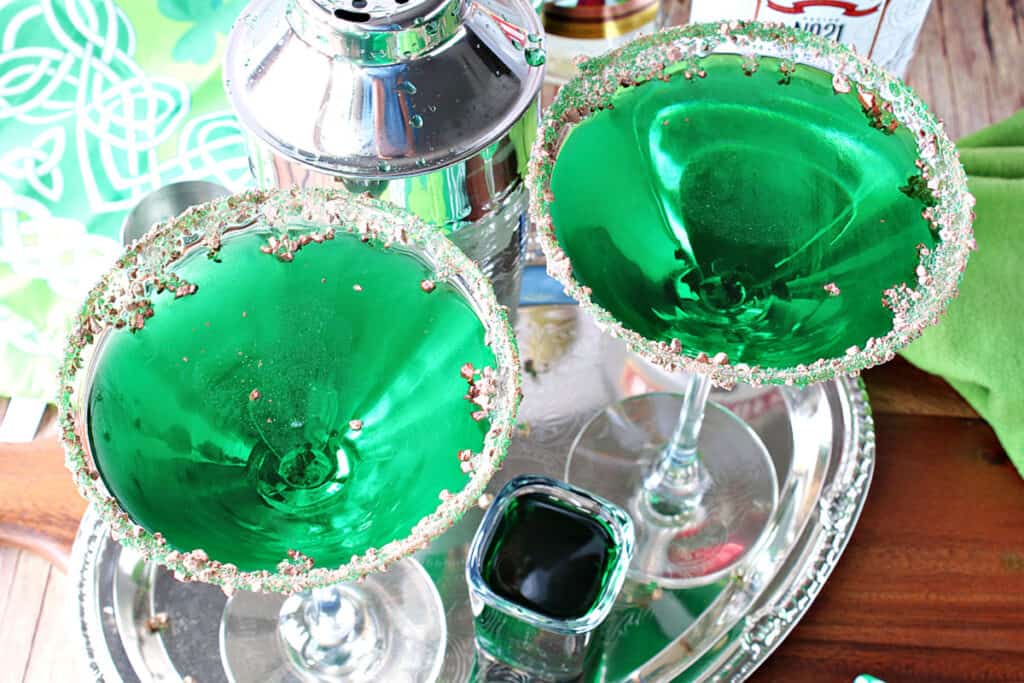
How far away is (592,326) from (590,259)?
0.21m

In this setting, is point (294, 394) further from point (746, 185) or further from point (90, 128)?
point (90, 128)

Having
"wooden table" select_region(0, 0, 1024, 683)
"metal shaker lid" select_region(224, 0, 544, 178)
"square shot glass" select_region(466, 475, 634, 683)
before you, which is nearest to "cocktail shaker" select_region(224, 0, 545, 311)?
"metal shaker lid" select_region(224, 0, 544, 178)

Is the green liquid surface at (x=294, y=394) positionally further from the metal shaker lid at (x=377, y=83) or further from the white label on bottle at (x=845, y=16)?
the white label on bottle at (x=845, y=16)

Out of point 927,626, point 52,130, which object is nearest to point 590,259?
point 927,626

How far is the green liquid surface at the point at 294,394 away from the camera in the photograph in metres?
0.53

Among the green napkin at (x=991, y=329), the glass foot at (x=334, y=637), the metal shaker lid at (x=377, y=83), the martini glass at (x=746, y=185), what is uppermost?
the metal shaker lid at (x=377, y=83)

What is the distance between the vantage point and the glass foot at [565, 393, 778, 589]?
711 millimetres

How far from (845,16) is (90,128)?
0.59 meters

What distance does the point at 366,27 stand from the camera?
0.54 meters

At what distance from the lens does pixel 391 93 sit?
1.86 feet

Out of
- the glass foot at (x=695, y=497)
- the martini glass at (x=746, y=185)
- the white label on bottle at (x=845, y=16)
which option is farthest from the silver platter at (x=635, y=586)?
the white label on bottle at (x=845, y=16)

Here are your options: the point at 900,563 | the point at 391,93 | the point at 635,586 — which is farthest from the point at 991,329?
the point at 391,93

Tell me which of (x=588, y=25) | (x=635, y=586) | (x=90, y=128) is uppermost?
(x=588, y=25)

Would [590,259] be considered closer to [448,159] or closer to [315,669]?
[448,159]
